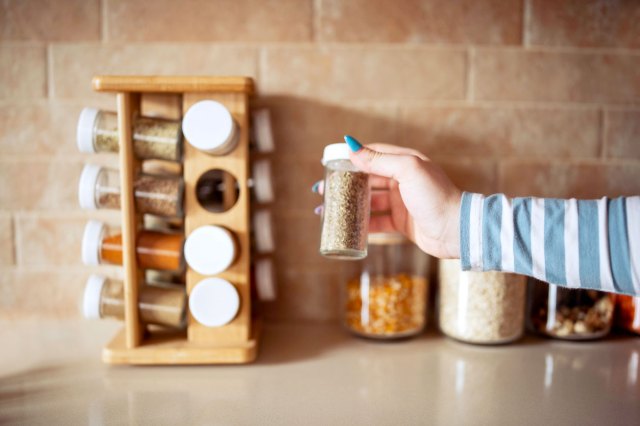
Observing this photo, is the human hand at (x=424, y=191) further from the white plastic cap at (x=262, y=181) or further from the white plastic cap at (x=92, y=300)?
the white plastic cap at (x=92, y=300)

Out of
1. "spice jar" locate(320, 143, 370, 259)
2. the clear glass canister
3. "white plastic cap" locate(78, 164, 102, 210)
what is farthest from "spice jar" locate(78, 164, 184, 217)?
the clear glass canister

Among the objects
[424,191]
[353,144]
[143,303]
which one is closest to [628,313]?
[424,191]

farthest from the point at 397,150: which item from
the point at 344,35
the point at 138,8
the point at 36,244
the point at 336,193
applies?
the point at 36,244

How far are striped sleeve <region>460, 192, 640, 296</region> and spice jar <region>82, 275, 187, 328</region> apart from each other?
494 millimetres

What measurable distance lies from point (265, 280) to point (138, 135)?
362mm

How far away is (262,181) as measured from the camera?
2.98 ft

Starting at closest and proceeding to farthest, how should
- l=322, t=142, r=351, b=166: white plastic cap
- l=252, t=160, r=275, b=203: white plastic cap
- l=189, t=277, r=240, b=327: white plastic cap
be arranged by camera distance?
1. l=322, t=142, r=351, b=166: white plastic cap
2. l=189, t=277, r=240, b=327: white plastic cap
3. l=252, t=160, r=275, b=203: white plastic cap

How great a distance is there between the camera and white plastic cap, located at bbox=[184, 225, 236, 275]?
78 cm

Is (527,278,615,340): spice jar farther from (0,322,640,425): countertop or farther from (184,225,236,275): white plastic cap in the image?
(184,225,236,275): white plastic cap

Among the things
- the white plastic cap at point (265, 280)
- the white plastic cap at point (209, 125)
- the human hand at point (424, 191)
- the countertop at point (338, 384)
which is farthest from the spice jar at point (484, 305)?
the white plastic cap at point (209, 125)

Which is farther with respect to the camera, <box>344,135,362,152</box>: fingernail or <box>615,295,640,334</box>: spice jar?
<box>615,295,640,334</box>: spice jar

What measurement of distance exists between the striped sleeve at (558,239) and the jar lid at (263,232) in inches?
15.6

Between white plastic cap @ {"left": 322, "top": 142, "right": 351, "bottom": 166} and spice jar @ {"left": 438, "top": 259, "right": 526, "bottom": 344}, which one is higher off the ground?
white plastic cap @ {"left": 322, "top": 142, "right": 351, "bottom": 166}

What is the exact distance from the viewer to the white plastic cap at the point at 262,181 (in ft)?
2.98
